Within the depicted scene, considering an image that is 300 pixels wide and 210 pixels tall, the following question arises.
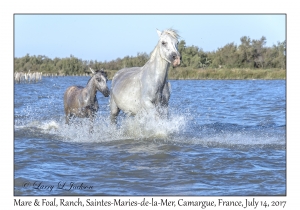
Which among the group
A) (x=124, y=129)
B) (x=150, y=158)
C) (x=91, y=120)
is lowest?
(x=150, y=158)

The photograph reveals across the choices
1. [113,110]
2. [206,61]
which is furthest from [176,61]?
[206,61]

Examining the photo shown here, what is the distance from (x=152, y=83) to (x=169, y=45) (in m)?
0.97

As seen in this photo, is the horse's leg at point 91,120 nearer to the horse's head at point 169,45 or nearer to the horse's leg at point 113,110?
the horse's leg at point 113,110

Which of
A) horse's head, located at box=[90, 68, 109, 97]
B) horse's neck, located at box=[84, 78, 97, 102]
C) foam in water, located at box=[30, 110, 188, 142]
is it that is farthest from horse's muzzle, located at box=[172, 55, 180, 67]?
horse's neck, located at box=[84, 78, 97, 102]

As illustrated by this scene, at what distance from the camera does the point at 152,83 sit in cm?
1013

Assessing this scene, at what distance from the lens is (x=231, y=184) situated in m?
7.15

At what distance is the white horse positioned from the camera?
9.58 metres

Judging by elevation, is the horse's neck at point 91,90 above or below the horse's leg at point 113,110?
above

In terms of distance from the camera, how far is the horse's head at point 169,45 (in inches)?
371

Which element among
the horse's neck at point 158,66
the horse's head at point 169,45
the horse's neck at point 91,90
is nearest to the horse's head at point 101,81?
the horse's neck at point 91,90

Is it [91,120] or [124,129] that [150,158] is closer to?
[124,129]

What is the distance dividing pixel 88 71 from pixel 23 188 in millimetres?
5351

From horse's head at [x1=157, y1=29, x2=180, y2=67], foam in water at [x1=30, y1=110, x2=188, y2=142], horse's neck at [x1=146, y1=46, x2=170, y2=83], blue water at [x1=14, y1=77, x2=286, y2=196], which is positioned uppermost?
horse's head at [x1=157, y1=29, x2=180, y2=67]

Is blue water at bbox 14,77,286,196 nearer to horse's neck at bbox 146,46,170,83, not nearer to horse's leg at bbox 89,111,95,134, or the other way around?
horse's leg at bbox 89,111,95,134
